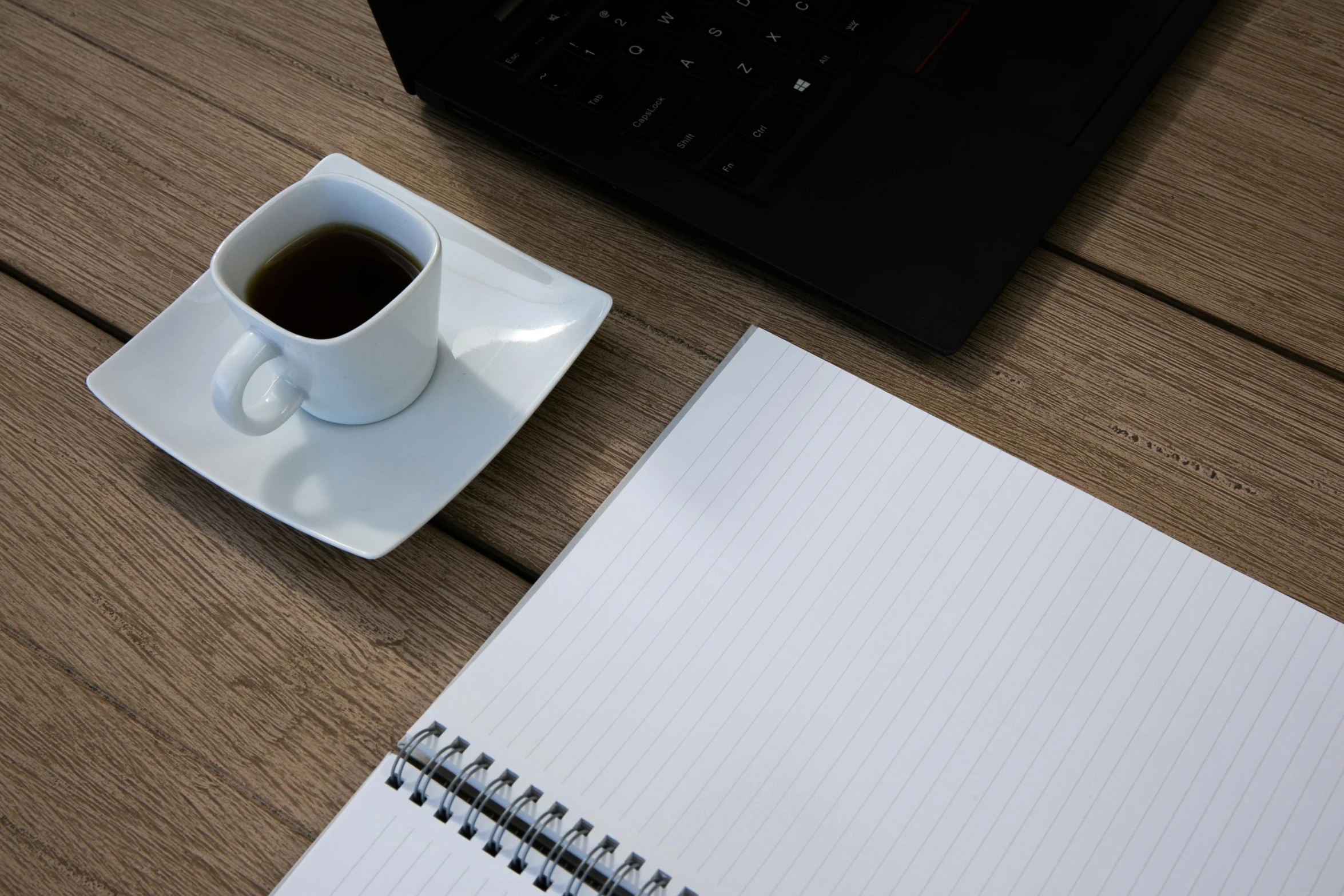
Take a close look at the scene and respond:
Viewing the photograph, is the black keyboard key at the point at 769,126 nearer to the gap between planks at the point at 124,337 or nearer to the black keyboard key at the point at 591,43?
the black keyboard key at the point at 591,43

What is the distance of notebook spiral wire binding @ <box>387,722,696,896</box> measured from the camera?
1.45 ft

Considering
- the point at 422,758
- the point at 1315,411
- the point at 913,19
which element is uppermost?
the point at 913,19

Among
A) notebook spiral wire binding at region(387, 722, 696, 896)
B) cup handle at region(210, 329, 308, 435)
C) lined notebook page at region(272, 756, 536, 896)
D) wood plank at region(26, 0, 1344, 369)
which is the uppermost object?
wood plank at region(26, 0, 1344, 369)

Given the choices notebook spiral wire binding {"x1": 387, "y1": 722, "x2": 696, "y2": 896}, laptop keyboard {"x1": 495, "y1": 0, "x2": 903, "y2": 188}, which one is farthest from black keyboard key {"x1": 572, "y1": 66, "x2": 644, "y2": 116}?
notebook spiral wire binding {"x1": 387, "y1": 722, "x2": 696, "y2": 896}

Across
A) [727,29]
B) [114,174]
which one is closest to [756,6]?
[727,29]

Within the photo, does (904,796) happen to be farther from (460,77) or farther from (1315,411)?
(460,77)

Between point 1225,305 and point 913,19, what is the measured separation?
0.26m

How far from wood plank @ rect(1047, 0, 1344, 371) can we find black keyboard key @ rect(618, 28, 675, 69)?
0.26 m

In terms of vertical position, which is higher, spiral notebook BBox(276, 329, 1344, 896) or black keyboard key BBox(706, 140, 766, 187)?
black keyboard key BBox(706, 140, 766, 187)

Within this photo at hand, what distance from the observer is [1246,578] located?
50 centimetres

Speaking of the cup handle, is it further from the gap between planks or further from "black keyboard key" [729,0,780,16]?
"black keyboard key" [729,0,780,16]

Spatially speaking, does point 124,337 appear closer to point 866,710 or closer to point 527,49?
point 527,49

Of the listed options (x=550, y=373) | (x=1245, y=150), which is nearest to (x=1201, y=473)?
(x=1245, y=150)

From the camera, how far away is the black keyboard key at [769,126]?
0.60m
